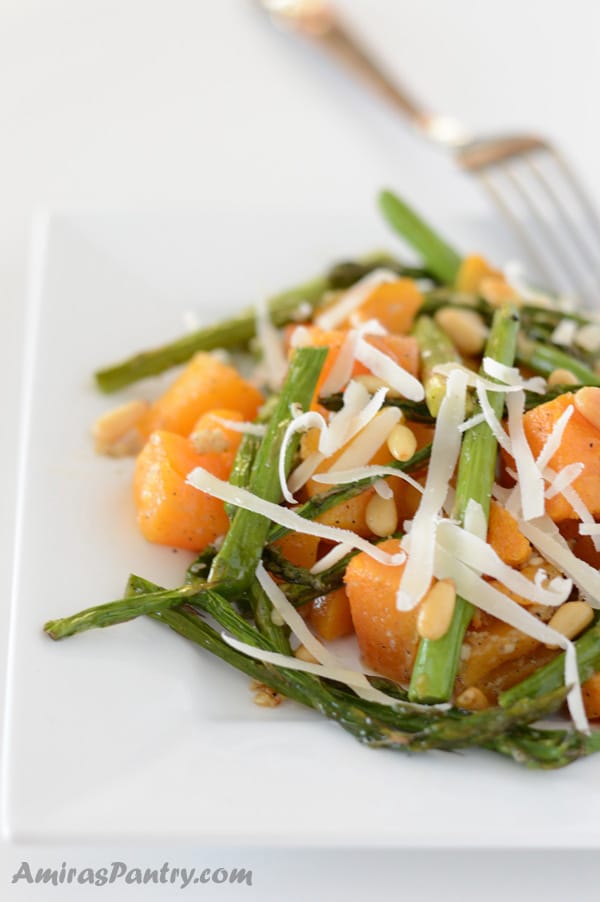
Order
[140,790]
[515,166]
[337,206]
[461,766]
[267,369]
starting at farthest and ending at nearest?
1. [515,166]
2. [337,206]
3. [267,369]
4. [461,766]
5. [140,790]

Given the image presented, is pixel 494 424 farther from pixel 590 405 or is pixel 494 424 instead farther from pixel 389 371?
pixel 389 371

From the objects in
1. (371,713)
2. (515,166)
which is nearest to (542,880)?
(371,713)

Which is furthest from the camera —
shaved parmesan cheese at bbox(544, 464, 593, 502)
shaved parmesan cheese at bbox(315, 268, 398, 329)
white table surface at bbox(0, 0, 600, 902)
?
white table surface at bbox(0, 0, 600, 902)

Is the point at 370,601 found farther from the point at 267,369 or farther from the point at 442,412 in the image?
the point at 267,369

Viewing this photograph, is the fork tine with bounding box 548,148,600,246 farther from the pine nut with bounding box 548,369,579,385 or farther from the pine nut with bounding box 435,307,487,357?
the pine nut with bounding box 548,369,579,385

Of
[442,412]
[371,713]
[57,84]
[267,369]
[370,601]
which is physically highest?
[57,84]

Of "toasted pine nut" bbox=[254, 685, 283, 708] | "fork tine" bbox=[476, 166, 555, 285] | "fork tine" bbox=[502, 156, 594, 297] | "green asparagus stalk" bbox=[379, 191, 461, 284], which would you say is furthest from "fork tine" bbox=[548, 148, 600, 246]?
"toasted pine nut" bbox=[254, 685, 283, 708]

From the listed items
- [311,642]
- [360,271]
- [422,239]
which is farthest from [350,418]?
[422,239]
